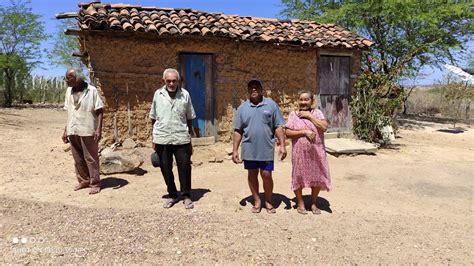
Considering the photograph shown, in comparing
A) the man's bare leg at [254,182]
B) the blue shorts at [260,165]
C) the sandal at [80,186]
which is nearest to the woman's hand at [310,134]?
the blue shorts at [260,165]

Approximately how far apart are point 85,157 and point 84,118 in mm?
555

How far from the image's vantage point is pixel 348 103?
9078 mm

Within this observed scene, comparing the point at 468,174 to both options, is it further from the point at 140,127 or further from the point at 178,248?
the point at 140,127

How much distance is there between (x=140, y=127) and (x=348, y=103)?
5434mm

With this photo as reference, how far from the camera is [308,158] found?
384 centimetres

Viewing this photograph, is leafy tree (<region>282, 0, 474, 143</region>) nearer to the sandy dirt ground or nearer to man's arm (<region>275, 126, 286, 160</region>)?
the sandy dirt ground

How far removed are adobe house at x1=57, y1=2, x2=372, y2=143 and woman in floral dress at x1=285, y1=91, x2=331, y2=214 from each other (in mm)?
3911

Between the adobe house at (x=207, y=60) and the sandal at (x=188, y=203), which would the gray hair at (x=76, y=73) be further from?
the sandal at (x=188, y=203)

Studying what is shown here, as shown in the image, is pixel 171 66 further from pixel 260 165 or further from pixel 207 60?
pixel 260 165

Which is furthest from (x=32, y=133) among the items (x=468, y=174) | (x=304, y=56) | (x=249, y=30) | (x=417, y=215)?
(x=468, y=174)

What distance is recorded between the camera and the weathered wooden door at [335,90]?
8637mm

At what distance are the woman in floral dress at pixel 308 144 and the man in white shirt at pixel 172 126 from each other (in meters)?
1.23

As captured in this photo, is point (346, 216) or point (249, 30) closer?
point (346, 216)

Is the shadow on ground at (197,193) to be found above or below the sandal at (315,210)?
below
